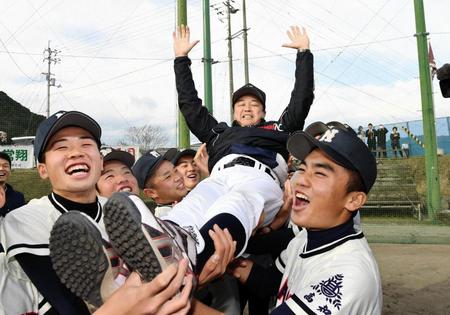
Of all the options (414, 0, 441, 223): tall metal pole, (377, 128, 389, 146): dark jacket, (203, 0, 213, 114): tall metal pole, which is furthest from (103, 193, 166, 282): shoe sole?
(377, 128, 389, 146): dark jacket

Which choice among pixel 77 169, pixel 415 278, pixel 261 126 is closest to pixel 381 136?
pixel 415 278

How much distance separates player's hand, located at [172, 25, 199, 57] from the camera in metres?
2.86

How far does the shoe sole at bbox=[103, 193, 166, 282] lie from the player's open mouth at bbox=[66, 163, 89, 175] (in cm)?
38

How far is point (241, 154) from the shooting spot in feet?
7.93

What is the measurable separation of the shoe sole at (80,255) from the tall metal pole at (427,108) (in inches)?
386

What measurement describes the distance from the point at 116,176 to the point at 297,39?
1420 mm

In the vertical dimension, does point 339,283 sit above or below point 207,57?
below

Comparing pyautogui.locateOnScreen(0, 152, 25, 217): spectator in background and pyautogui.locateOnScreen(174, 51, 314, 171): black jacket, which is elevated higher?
pyautogui.locateOnScreen(174, 51, 314, 171): black jacket

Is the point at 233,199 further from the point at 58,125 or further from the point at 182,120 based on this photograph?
the point at 182,120

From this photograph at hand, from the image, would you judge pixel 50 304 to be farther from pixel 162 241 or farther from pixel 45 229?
pixel 162 241

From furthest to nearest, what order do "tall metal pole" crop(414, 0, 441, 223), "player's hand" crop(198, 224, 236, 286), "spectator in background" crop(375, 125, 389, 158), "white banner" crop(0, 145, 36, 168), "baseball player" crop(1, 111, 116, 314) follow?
"white banner" crop(0, 145, 36, 168) → "spectator in background" crop(375, 125, 389, 158) → "tall metal pole" crop(414, 0, 441, 223) → "player's hand" crop(198, 224, 236, 286) → "baseball player" crop(1, 111, 116, 314)

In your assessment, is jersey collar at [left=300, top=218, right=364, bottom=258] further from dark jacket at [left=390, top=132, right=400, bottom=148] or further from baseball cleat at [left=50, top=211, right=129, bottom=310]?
dark jacket at [left=390, top=132, right=400, bottom=148]

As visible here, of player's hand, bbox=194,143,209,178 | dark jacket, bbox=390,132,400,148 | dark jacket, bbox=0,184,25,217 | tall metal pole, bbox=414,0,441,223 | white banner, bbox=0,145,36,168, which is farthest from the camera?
white banner, bbox=0,145,36,168

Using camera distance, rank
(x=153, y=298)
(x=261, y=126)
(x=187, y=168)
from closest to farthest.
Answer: (x=153, y=298) → (x=261, y=126) → (x=187, y=168)
